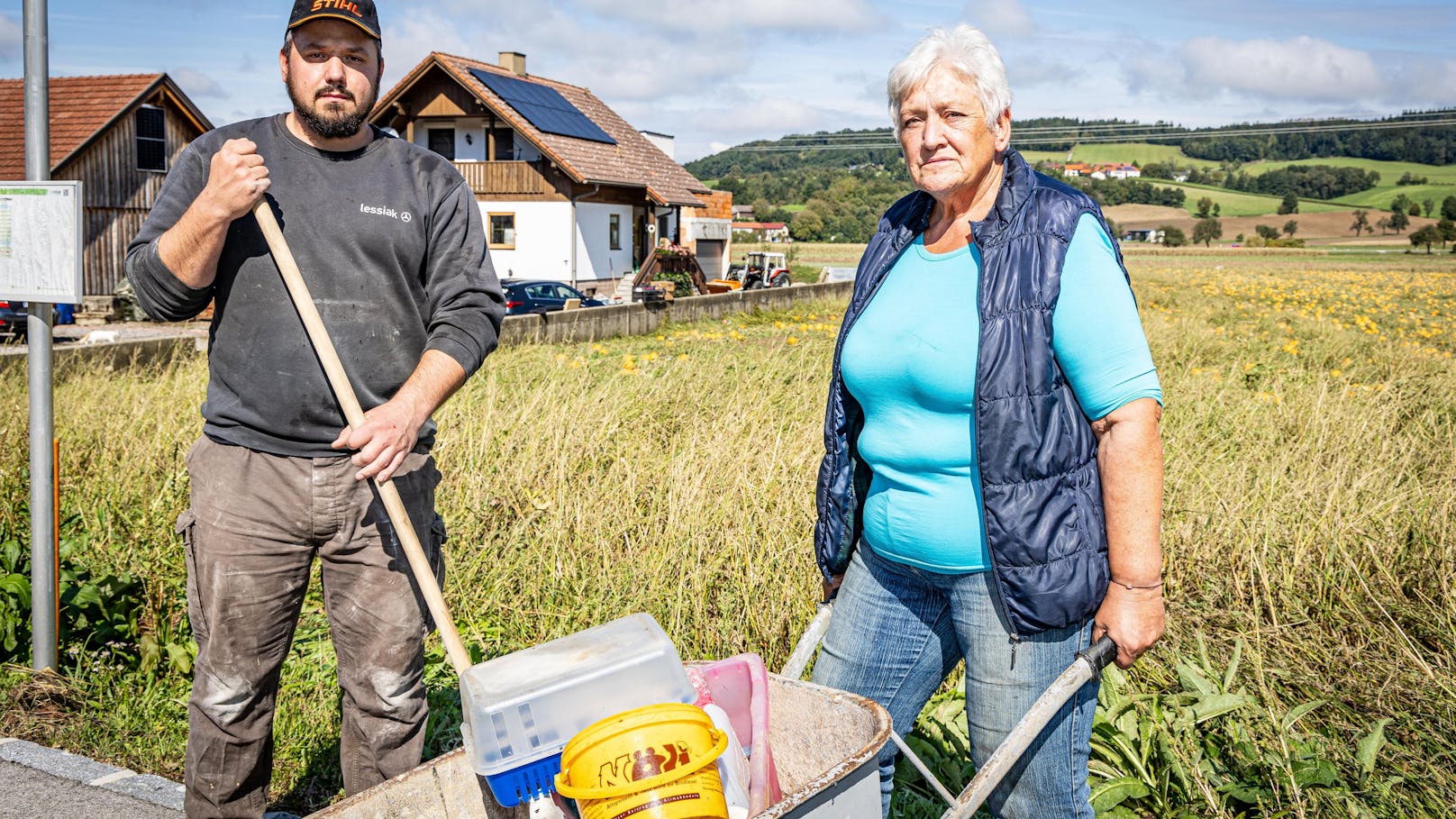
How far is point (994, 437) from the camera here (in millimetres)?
2010

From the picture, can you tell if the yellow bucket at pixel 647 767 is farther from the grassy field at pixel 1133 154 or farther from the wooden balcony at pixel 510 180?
the grassy field at pixel 1133 154

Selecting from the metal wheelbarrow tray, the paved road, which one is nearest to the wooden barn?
the paved road

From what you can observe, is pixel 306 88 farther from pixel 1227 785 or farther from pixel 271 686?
pixel 1227 785

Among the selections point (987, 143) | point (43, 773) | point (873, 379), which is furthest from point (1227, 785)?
point (43, 773)

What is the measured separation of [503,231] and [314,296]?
30.2 meters

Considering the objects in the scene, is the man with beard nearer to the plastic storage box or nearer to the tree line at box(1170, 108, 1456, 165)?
the plastic storage box

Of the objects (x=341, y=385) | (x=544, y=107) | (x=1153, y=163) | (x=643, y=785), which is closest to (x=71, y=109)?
(x=544, y=107)

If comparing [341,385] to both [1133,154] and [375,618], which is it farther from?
[1133,154]

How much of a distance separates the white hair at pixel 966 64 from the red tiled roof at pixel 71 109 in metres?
26.8

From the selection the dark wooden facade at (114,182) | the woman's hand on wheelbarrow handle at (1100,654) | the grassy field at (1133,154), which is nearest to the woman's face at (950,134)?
the woman's hand on wheelbarrow handle at (1100,654)

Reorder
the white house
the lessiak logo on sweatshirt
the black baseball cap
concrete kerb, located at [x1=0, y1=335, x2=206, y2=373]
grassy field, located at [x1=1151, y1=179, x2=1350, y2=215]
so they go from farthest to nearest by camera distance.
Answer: grassy field, located at [x1=1151, y1=179, x2=1350, y2=215] → the white house → concrete kerb, located at [x1=0, y1=335, x2=206, y2=373] → the lessiak logo on sweatshirt → the black baseball cap

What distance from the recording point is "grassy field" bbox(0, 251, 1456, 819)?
3082mm

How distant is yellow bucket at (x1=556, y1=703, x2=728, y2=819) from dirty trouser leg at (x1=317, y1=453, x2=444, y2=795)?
3.86 feet

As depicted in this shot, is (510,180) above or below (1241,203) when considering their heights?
below
